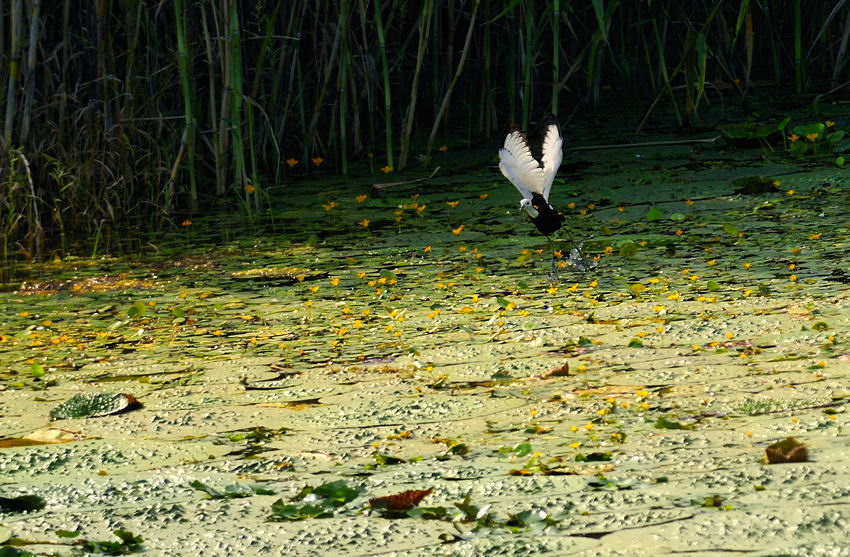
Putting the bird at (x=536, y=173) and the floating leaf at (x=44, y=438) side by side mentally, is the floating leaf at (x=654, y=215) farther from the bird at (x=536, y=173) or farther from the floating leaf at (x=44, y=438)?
the floating leaf at (x=44, y=438)

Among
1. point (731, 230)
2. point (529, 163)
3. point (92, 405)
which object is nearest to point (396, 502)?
point (92, 405)

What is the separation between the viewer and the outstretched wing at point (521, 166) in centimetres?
360

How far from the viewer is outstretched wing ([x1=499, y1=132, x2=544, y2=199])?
360 cm

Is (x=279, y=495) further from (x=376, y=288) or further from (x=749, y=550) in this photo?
(x=376, y=288)

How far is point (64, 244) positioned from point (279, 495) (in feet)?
8.64

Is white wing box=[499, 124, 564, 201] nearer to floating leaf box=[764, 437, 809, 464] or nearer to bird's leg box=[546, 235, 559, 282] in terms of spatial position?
bird's leg box=[546, 235, 559, 282]

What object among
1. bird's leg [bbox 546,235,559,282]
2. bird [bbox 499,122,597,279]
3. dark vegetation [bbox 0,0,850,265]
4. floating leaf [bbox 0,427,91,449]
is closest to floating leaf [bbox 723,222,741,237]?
bird [bbox 499,122,597,279]

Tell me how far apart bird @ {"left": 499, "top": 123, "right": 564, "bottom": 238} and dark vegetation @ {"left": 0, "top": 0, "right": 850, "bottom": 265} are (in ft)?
2.94

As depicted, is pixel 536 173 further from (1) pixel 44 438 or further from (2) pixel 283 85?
(2) pixel 283 85

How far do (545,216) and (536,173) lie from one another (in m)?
0.14

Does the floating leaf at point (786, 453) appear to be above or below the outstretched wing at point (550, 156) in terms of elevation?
below

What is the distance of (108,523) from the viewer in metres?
1.75

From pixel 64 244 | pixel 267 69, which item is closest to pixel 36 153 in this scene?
pixel 64 244

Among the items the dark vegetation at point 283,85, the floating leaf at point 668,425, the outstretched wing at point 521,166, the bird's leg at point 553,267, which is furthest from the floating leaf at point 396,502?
the dark vegetation at point 283,85
